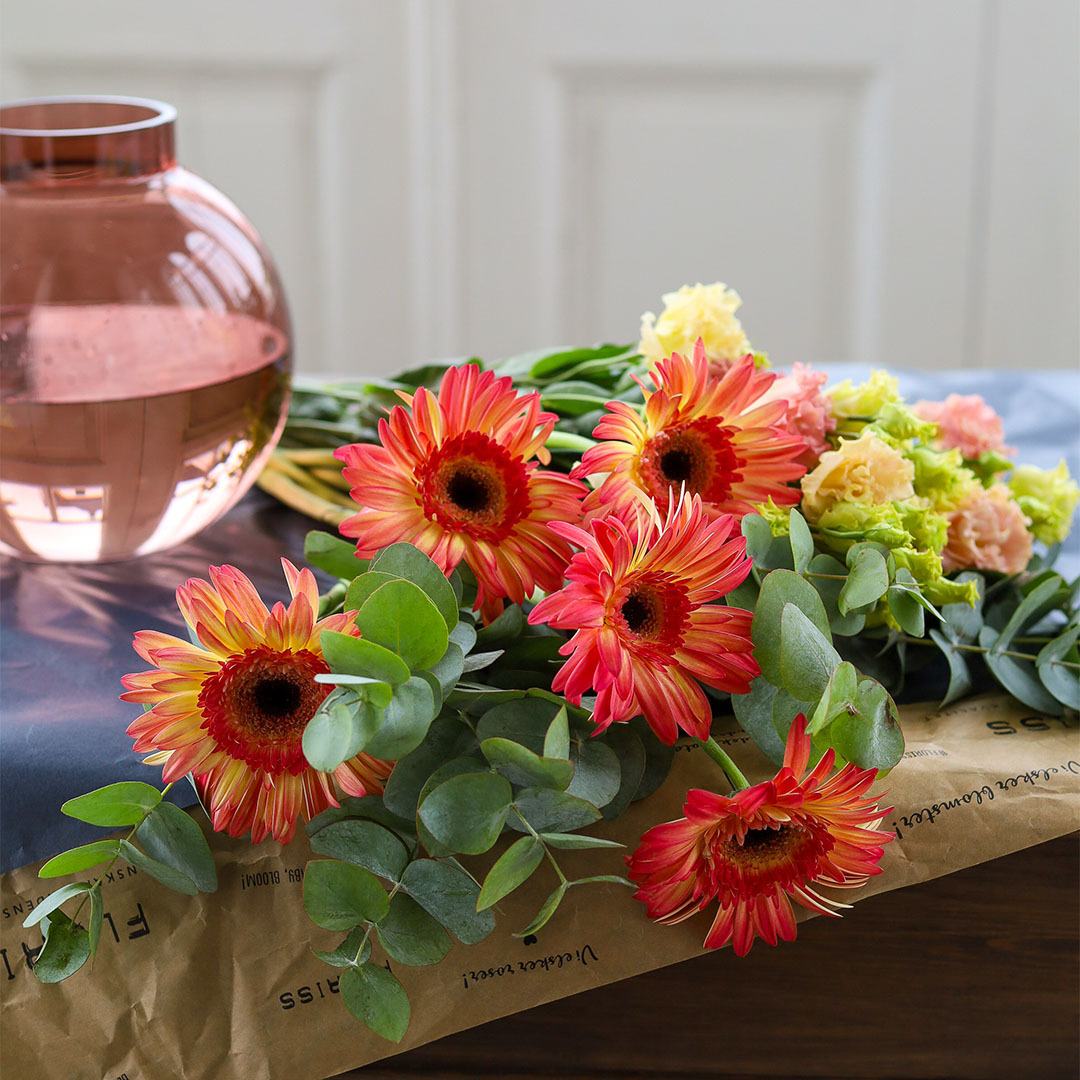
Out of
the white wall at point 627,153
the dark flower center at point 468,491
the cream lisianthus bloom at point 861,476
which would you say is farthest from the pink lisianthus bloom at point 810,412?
the white wall at point 627,153

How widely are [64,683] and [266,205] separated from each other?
1674 millimetres

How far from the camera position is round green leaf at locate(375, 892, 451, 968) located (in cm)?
36

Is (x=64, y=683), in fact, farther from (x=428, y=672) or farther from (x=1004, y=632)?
(x=1004, y=632)

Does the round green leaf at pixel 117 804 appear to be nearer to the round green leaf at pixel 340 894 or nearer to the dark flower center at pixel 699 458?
the round green leaf at pixel 340 894

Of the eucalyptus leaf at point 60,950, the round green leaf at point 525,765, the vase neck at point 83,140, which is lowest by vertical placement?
the eucalyptus leaf at point 60,950

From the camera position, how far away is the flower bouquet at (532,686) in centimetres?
34

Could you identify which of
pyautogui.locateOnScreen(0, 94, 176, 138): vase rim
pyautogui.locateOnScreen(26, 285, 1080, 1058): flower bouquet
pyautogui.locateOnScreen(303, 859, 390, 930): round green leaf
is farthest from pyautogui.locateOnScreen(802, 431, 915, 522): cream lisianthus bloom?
pyautogui.locateOnScreen(0, 94, 176, 138): vase rim

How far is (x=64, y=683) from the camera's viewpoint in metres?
0.47

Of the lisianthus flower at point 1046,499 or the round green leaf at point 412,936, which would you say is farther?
the lisianthus flower at point 1046,499

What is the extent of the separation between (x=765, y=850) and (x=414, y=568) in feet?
0.44

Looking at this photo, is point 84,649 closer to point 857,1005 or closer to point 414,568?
point 414,568

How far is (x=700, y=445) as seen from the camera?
41 cm

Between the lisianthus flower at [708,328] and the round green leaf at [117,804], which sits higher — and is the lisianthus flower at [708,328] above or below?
above

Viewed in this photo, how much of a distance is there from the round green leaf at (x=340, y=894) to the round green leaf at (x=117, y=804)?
0.19 feet
